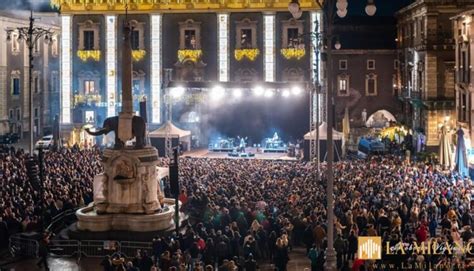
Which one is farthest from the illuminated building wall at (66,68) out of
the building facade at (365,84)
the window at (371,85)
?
the window at (371,85)

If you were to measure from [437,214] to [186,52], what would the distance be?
3930cm

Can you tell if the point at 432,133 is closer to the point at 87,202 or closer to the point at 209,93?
the point at 209,93

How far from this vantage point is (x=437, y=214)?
1083 inches

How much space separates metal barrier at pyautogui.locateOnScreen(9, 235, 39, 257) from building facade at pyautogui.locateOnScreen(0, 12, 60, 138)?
38.5 m

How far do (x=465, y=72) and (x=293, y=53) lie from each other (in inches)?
709

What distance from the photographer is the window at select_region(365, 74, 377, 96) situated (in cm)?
7125

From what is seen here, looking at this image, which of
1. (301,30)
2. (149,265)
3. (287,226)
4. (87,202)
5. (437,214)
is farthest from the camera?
(301,30)

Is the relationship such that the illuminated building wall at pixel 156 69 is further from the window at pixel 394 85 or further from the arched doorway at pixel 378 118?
the window at pixel 394 85

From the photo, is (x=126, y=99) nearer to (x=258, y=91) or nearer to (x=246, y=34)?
(x=258, y=91)

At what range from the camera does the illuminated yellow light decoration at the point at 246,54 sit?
6316 centimetres

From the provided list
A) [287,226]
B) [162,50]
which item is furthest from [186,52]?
[287,226]

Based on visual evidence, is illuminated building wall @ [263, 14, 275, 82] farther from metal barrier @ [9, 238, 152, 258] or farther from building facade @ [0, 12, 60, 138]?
metal barrier @ [9, 238, 152, 258]

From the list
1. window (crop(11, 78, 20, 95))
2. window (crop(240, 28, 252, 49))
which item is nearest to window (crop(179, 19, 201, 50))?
window (crop(240, 28, 252, 49))

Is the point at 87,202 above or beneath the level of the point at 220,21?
beneath
